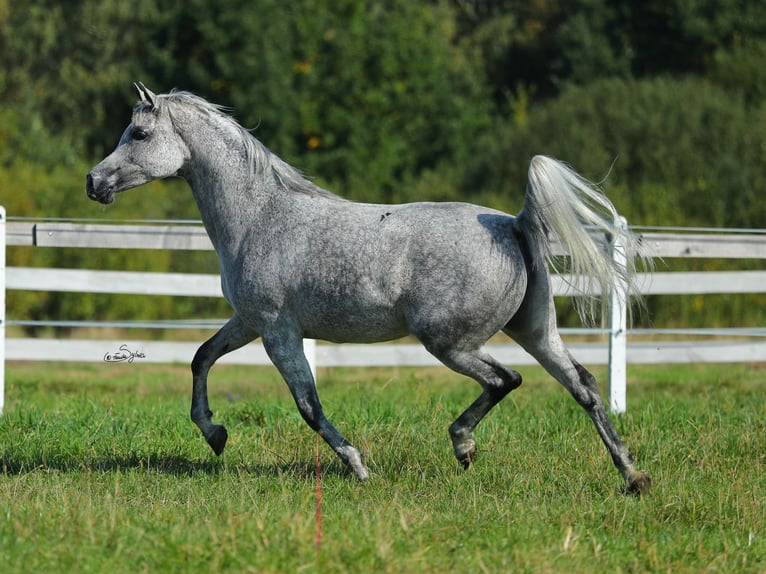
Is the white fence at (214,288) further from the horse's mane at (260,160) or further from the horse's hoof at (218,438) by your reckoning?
the horse's mane at (260,160)

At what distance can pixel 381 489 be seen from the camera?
578cm

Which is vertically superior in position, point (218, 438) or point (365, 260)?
point (365, 260)

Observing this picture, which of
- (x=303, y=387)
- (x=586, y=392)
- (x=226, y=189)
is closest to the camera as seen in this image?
(x=586, y=392)

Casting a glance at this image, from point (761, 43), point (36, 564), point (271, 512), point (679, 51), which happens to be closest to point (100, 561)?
point (36, 564)

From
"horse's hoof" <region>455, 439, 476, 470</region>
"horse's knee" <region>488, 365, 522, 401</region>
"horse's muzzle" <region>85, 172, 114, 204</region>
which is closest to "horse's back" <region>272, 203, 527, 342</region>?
"horse's knee" <region>488, 365, 522, 401</region>

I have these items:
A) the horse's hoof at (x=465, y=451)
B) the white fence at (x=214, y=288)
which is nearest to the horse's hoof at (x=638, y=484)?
the horse's hoof at (x=465, y=451)

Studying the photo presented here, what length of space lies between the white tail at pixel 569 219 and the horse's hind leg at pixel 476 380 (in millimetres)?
545

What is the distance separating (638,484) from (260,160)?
2.72 metres

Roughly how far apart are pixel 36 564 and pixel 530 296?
2881 mm

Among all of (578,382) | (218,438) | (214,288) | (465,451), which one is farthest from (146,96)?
(214,288)

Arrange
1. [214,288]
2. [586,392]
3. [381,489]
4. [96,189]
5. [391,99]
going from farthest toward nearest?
1. [391,99]
2. [214,288]
3. [96,189]
4. [586,392]
5. [381,489]

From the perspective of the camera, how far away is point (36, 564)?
4.10m

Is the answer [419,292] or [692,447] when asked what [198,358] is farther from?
[692,447]

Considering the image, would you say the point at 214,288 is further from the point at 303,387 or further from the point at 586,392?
→ the point at 586,392
